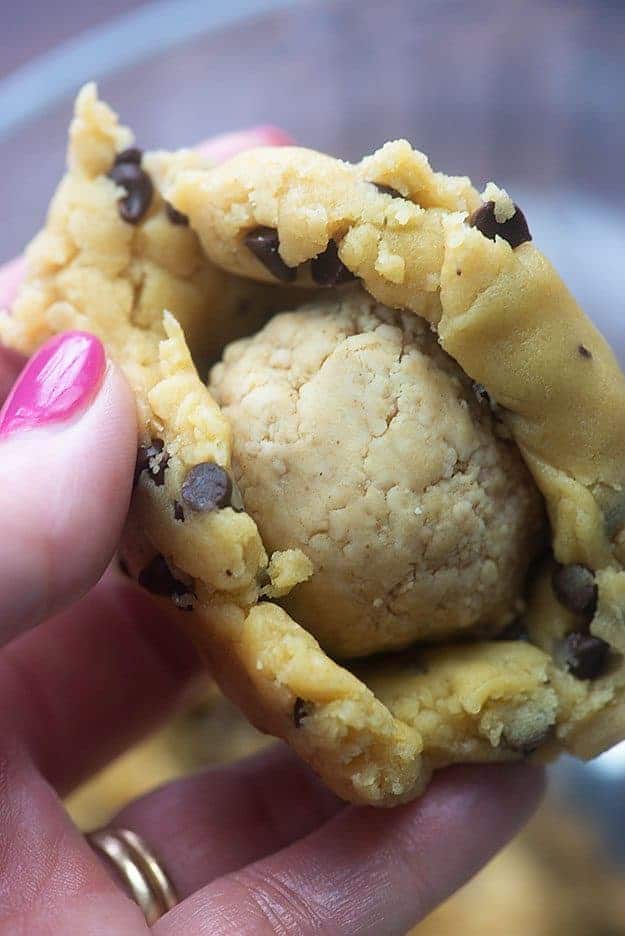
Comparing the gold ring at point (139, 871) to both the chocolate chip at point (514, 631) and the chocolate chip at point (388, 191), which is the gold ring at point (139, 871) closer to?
the chocolate chip at point (514, 631)

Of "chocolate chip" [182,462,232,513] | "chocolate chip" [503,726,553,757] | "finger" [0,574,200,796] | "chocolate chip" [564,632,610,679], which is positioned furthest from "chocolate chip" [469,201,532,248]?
"finger" [0,574,200,796]

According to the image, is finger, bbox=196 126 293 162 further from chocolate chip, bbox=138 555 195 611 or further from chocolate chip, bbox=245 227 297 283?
chocolate chip, bbox=138 555 195 611

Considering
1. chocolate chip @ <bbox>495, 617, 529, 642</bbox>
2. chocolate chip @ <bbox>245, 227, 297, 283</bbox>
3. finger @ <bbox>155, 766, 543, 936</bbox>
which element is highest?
chocolate chip @ <bbox>245, 227, 297, 283</bbox>

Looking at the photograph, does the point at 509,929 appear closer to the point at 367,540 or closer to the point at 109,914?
the point at 109,914

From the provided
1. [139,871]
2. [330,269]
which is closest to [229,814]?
[139,871]

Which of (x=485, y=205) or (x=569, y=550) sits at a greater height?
(x=485, y=205)

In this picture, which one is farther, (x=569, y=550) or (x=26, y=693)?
(x=26, y=693)

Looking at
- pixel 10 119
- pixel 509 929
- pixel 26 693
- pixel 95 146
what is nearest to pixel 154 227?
pixel 95 146

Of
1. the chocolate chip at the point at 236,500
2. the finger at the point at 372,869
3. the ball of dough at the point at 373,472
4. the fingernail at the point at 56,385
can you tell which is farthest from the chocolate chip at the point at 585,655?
the fingernail at the point at 56,385

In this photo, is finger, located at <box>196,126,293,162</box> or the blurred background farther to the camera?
the blurred background
